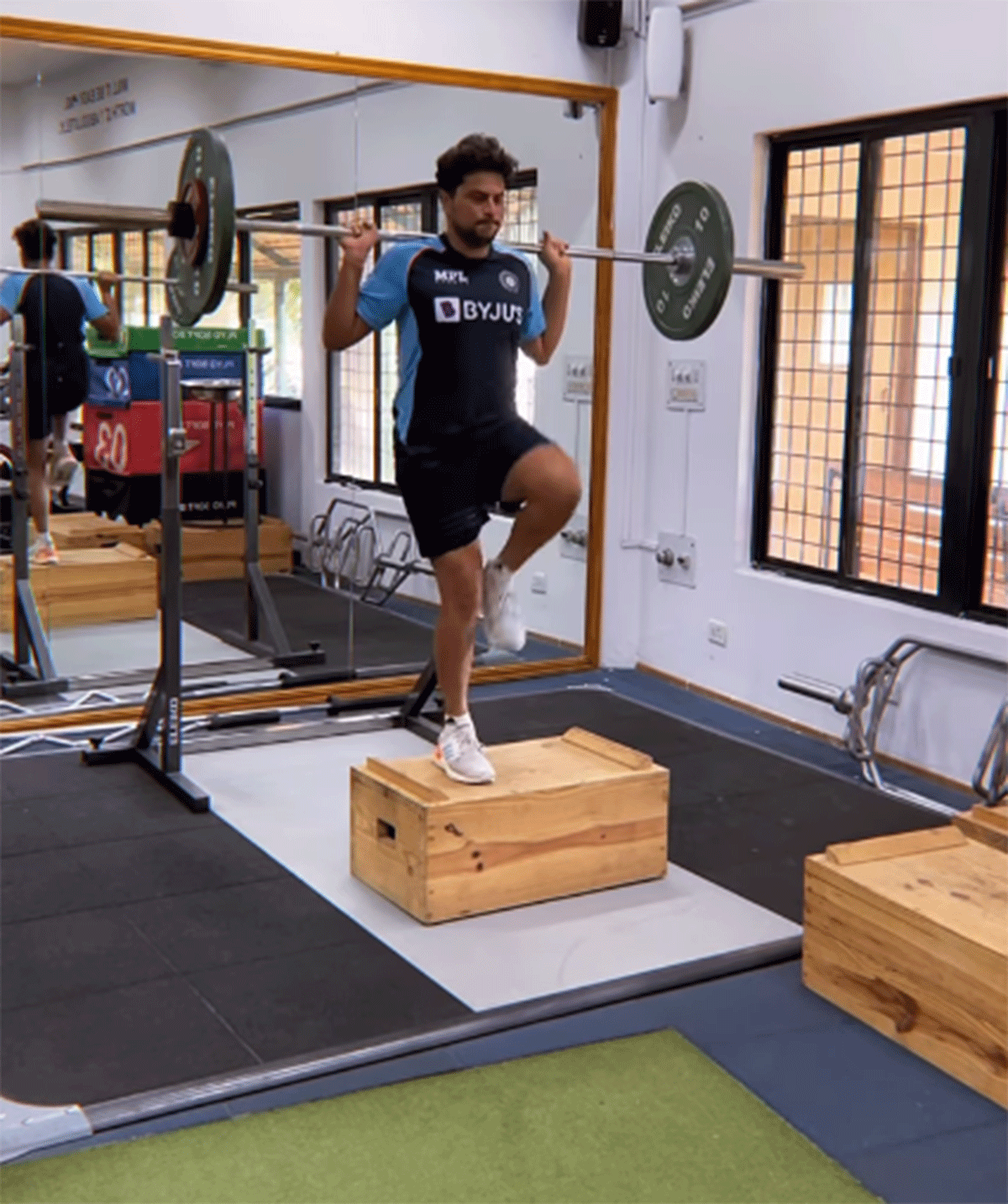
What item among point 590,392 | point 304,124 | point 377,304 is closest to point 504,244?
point 377,304

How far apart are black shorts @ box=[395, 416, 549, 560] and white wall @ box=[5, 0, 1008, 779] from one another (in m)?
1.74

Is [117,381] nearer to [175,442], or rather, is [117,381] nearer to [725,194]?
[175,442]

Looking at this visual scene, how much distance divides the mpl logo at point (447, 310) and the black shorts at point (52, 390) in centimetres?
198

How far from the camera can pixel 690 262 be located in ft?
13.1

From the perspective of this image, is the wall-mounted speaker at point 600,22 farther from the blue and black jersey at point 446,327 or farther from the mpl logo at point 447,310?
the mpl logo at point 447,310

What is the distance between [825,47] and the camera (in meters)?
4.79

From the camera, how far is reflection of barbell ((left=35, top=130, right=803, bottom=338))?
3418 mm

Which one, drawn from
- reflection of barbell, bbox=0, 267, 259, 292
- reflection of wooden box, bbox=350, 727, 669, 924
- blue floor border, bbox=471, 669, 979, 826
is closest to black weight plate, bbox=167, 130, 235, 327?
reflection of barbell, bbox=0, 267, 259, 292

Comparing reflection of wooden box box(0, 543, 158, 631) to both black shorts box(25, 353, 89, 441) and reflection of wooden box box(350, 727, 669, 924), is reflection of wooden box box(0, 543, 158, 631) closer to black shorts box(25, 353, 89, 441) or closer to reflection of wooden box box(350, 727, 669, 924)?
black shorts box(25, 353, 89, 441)

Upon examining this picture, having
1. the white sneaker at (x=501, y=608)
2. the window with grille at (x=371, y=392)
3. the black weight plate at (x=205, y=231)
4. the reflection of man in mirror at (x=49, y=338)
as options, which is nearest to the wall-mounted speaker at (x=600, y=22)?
the window with grille at (x=371, y=392)

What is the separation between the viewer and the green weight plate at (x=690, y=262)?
3.87 metres

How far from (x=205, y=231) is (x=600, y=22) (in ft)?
8.38

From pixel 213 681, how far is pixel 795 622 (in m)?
2.11

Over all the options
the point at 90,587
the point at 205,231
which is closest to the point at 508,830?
the point at 205,231
